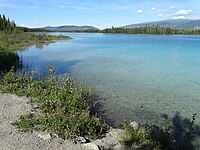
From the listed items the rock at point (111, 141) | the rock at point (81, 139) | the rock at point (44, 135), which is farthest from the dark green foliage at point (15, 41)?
the rock at point (81, 139)

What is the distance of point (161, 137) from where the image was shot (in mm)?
10758

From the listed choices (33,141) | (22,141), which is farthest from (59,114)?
(22,141)

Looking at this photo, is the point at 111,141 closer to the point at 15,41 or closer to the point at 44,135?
the point at 44,135

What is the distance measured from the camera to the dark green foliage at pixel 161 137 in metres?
9.95

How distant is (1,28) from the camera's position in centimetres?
8150

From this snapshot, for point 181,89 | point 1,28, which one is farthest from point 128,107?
point 1,28

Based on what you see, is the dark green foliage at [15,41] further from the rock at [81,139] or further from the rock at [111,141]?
the rock at [81,139]

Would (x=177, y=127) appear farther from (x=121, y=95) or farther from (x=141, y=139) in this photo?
(x=121, y=95)

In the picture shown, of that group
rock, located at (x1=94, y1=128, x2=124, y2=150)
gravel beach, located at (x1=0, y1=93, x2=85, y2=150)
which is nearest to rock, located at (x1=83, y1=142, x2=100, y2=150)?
gravel beach, located at (x1=0, y1=93, x2=85, y2=150)

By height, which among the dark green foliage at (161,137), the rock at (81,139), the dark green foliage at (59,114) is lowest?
the dark green foliage at (161,137)

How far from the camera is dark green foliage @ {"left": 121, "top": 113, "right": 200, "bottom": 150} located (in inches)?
392

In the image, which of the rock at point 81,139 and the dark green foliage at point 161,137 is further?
the dark green foliage at point 161,137

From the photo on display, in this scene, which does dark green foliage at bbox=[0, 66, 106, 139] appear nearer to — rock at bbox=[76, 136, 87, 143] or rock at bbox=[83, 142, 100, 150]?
rock at bbox=[76, 136, 87, 143]

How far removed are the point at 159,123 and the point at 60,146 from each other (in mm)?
5365
